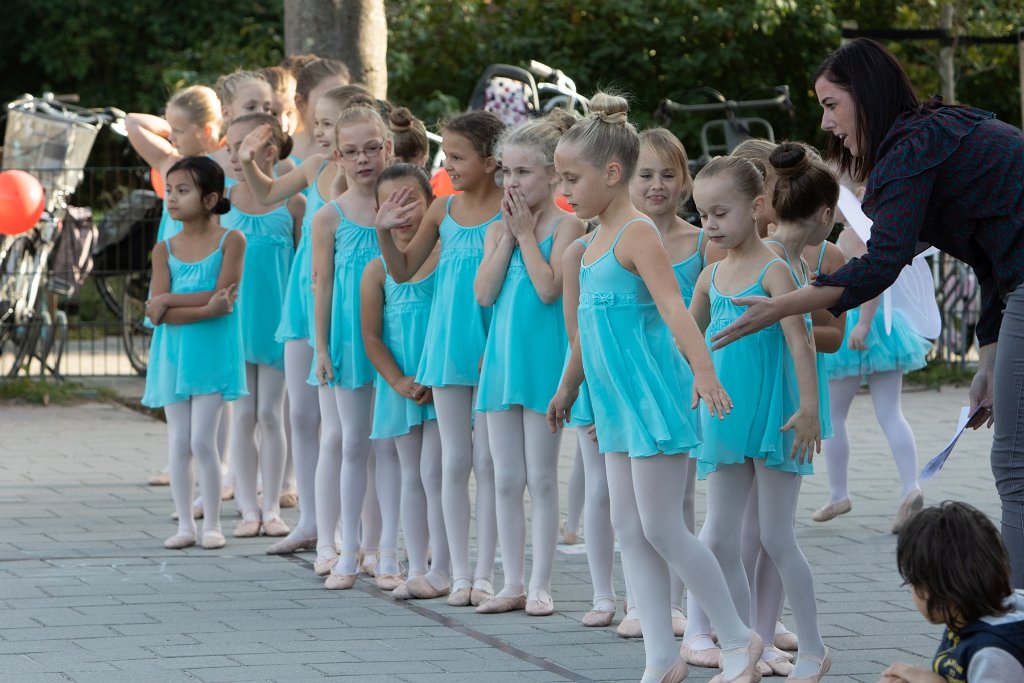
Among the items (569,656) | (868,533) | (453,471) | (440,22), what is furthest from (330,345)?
(440,22)

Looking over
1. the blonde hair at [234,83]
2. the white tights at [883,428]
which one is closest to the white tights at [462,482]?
the white tights at [883,428]

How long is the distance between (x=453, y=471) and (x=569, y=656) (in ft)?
3.47

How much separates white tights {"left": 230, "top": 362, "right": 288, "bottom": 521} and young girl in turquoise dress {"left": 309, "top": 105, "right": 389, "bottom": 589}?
3.27 feet

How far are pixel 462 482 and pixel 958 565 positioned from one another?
284cm

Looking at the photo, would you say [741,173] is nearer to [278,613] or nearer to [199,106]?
[278,613]

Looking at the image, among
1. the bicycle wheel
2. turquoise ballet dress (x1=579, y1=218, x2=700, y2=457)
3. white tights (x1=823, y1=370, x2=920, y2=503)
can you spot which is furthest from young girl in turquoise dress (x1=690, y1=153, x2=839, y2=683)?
the bicycle wheel

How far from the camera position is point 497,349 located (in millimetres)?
5637

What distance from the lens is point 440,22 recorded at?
1789cm

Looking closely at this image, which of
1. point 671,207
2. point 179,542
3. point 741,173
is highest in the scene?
point 741,173

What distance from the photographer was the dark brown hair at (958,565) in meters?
3.28

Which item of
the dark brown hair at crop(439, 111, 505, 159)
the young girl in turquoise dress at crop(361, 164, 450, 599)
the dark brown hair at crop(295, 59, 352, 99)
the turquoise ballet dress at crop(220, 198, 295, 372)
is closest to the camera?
the dark brown hair at crop(439, 111, 505, 159)

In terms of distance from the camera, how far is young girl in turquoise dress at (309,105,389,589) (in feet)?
20.3

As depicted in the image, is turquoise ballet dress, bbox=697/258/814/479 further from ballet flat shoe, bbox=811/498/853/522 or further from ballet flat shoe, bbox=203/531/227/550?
→ ballet flat shoe, bbox=203/531/227/550

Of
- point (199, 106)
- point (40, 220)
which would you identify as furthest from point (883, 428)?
point (40, 220)
